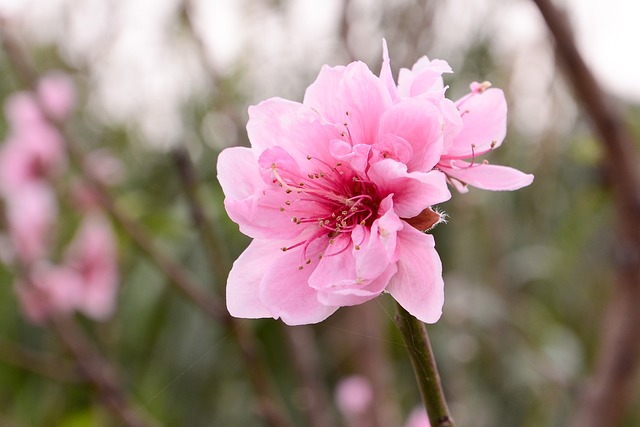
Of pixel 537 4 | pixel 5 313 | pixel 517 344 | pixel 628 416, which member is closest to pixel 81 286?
pixel 5 313

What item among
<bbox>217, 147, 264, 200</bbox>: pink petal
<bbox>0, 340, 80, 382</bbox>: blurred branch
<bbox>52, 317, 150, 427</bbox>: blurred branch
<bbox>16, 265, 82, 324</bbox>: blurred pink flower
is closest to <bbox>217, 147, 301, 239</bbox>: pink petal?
<bbox>217, 147, 264, 200</bbox>: pink petal

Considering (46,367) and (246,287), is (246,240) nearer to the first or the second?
(46,367)

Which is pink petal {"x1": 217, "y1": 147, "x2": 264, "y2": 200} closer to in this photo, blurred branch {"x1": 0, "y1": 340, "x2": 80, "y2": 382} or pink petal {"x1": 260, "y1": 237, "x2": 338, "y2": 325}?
pink petal {"x1": 260, "y1": 237, "x2": 338, "y2": 325}

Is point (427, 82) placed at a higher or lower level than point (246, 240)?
higher

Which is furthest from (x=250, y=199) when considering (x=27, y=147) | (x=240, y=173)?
(x=27, y=147)

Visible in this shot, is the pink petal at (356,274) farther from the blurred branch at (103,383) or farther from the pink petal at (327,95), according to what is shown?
the blurred branch at (103,383)
